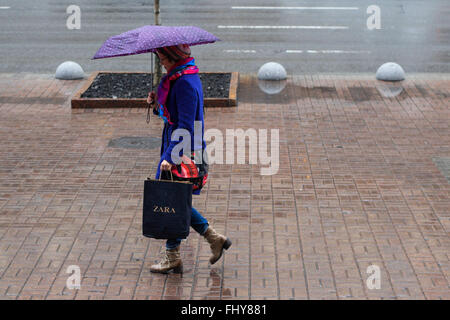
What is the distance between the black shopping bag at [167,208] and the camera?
5754mm

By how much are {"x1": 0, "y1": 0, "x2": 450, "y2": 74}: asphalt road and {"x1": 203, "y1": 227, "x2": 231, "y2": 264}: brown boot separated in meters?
8.24

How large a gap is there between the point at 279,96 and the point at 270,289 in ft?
21.6

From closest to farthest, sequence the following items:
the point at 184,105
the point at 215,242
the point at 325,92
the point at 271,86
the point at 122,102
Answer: the point at 184,105 → the point at 215,242 → the point at 122,102 → the point at 325,92 → the point at 271,86

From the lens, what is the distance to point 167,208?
229 inches

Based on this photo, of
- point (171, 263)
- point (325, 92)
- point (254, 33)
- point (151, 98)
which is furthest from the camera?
point (254, 33)

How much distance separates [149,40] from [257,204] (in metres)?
2.75

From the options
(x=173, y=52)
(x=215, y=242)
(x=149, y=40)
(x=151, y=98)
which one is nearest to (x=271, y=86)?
(x=215, y=242)

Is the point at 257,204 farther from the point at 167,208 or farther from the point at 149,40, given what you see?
the point at 149,40

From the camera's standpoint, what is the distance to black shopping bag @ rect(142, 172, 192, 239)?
5.75 m

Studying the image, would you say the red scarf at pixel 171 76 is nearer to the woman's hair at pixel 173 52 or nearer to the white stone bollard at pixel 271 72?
the woman's hair at pixel 173 52

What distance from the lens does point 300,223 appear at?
7.28 meters

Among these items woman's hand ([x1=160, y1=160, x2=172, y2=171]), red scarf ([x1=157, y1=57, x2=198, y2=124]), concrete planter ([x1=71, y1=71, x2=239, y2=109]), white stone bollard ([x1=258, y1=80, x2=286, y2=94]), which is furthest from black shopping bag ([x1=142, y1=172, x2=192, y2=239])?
white stone bollard ([x1=258, y1=80, x2=286, y2=94])
